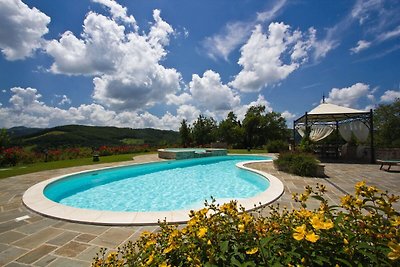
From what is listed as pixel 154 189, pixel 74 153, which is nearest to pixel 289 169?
pixel 154 189

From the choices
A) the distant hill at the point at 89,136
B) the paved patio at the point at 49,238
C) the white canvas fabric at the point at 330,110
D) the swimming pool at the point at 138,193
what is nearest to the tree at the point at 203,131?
the distant hill at the point at 89,136

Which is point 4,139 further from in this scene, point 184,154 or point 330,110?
point 330,110

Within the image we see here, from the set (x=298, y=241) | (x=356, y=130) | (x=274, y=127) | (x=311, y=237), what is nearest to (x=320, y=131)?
(x=356, y=130)

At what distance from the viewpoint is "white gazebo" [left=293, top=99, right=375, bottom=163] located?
40.3 feet

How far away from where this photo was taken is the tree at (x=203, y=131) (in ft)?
110

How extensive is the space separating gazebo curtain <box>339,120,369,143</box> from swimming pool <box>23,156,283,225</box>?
8.70 metres

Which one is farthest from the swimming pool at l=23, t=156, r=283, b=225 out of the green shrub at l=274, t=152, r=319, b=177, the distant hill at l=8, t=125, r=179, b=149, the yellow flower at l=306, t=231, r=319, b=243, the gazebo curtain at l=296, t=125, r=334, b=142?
the distant hill at l=8, t=125, r=179, b=149

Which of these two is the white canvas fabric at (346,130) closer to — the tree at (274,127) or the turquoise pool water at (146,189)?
the turquoise pool water at (146,189)

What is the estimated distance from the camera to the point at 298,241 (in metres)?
1.20

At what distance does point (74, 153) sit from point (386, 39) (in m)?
21.4

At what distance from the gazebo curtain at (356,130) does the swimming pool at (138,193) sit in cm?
870

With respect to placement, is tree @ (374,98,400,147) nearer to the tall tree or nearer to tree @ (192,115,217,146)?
the tall tree

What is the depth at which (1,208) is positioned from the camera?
4.57m

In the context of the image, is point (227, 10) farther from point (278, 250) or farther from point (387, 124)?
point (387, 124)
